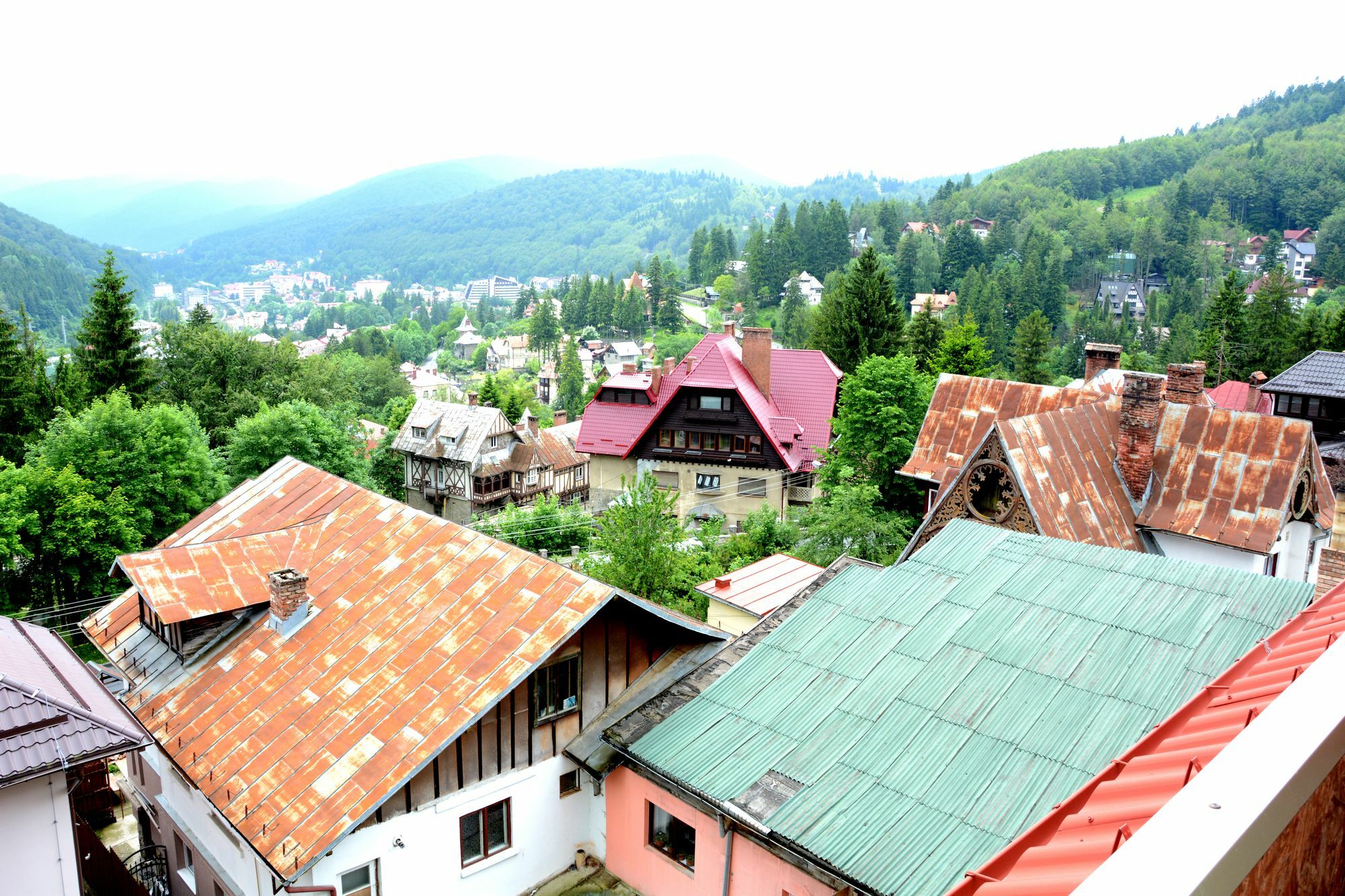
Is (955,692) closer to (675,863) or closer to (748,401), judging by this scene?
(675,863)

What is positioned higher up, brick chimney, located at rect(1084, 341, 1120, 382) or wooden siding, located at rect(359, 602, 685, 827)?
brick chimney, located at rect(1084, 341, 1120, 382)

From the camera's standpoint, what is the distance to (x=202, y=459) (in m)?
37.6

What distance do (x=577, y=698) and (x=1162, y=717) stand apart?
8895 millimetres

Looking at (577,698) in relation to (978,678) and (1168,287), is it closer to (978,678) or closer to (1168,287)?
(978,678)

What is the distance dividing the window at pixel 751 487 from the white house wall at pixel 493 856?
3035cm

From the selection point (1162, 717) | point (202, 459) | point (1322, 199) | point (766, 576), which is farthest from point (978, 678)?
point (1322, 199)

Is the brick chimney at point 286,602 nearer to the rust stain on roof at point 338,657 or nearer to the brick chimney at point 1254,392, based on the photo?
the rust stain on roof at point 338,657

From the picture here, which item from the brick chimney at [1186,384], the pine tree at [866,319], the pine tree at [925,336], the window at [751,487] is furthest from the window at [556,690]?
the pine tree at [925,336]

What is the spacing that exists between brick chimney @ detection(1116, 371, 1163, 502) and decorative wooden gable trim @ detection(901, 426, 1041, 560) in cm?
419

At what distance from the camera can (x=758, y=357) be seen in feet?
154

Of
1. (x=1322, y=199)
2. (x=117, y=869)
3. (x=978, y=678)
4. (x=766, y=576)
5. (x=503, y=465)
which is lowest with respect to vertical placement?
(x=503, y=465)

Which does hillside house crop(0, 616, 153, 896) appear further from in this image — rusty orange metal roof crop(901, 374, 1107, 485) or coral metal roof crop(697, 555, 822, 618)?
rusty orange metal roof crop(901, 374, 1107, 485)

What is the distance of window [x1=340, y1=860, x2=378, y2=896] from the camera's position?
1324cm

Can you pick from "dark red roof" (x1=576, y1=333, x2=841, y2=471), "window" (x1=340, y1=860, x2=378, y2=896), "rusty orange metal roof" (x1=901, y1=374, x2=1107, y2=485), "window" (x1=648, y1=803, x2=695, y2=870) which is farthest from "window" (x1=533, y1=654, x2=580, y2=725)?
"dark red roof" (x1=576, y1=333, x2=841, y2=471)
